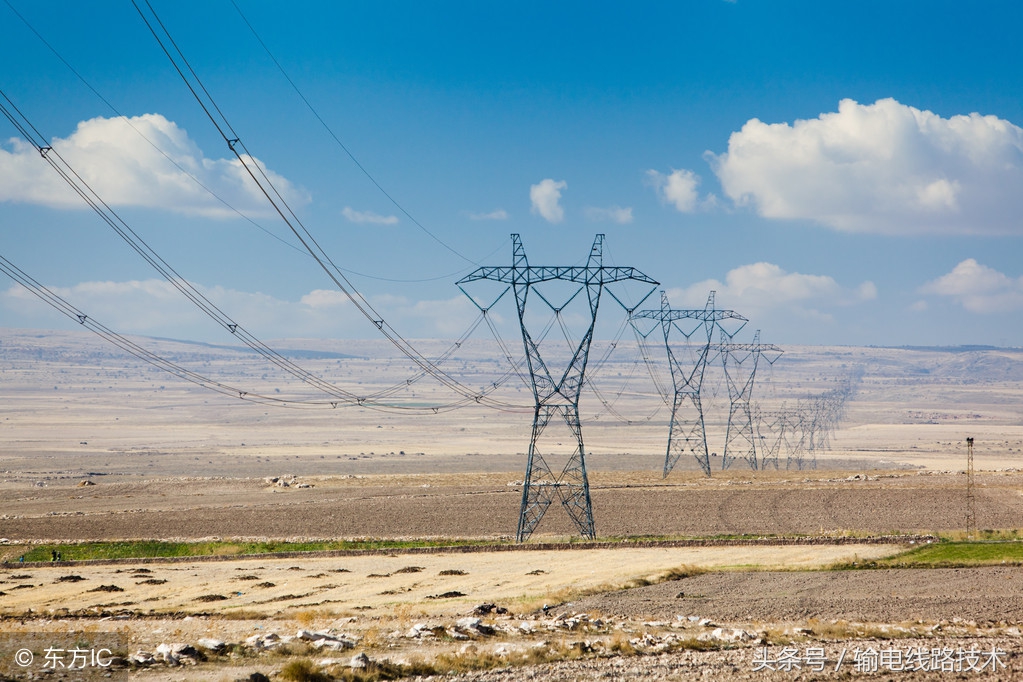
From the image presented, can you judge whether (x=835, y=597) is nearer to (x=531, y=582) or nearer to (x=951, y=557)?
(x=531, y=582)

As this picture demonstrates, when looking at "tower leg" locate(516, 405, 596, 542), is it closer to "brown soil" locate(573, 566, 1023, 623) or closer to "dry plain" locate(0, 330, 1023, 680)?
"dry plain" locate(0, 330, 1023, 680)

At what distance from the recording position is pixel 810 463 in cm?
14412

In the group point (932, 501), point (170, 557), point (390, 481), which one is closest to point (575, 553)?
point (170, 557)

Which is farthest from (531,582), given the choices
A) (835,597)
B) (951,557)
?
(951,557)

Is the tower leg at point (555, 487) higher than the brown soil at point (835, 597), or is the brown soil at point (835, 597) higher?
the tower leg at point (555, 487)

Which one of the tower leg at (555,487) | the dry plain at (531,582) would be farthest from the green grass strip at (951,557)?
the tower leg at (555,487)

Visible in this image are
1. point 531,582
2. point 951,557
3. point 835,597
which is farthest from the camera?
point 951,557

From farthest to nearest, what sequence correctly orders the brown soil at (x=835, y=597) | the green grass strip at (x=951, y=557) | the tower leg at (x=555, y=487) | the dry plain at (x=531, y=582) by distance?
the tower leg at (x=555, y=487)
the green grass strip at (x=951, y=557)
the brown soil at (x=835, y=597)
the dry plain at (x=531, y=582)

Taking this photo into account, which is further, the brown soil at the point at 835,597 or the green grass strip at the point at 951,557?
the green grass strip at the point at 951,557

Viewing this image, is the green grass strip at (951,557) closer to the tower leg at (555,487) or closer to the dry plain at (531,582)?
the dry plain at (531,582)

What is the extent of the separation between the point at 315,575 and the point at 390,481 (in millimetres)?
62683

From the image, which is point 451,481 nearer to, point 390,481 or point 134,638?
point 390,481

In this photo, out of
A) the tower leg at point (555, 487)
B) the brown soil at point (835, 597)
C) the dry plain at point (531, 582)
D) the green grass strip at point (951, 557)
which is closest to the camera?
the dry plain at point (531, 582)

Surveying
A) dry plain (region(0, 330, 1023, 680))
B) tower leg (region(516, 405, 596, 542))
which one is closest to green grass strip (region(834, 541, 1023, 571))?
dry plain (region(0, 330, 1023, 680))
